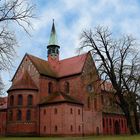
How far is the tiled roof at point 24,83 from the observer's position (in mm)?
51475

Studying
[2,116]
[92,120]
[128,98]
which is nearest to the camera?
[128,98]

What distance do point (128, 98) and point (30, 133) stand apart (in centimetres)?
2068

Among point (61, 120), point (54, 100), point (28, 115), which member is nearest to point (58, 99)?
point (54, 100)

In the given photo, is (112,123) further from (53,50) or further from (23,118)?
(23,118)

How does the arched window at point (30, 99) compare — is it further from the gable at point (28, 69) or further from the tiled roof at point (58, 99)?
the gable at point (28, 69)


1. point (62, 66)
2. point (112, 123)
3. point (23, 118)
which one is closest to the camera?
point (23, 118)

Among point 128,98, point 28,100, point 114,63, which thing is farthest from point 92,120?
point 114,63

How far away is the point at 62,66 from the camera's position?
60906 millimetres

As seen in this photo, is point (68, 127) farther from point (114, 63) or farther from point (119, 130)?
point (119, 130)

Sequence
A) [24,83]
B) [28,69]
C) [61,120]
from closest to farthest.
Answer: [61,120], [24,83], [28,69]

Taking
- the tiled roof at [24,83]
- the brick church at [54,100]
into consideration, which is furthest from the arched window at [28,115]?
the tiled roof at [24,83]

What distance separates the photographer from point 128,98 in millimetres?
38844

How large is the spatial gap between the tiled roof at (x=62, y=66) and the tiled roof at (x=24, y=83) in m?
2.75

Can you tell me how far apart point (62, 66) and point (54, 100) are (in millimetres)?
12905
